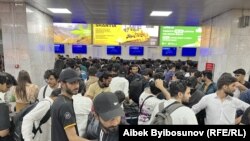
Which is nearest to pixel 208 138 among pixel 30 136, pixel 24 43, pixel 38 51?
pixel 30 136

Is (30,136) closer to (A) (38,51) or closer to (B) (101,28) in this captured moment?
(A) (38,51)

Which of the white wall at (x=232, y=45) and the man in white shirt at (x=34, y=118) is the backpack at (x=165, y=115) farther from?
the white wall at (x=232, y=45)

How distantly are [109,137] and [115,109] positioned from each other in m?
0.22

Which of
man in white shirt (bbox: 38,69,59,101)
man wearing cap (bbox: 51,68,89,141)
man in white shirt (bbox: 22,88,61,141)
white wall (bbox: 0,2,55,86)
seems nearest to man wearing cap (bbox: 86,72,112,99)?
man in white shirt (bbox: 38,69,59,101)

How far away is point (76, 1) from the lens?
5.43m

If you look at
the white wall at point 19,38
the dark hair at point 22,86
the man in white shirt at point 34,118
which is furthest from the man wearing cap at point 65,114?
the white wall at point 19,38

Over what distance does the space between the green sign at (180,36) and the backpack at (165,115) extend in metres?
11.6

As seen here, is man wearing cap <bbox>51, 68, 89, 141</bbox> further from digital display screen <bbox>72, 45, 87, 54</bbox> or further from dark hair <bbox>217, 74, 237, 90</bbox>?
digital display screen <bbox>72, 45, 87, 54</bbox>

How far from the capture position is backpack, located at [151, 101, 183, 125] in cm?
209

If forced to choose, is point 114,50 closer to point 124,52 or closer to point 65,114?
point 124,52

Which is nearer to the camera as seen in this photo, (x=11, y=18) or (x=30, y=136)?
(x=30, y=136)

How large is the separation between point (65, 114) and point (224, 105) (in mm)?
2149

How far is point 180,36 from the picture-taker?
1343 centimetres

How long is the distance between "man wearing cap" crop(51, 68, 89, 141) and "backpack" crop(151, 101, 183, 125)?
0.76 meters
